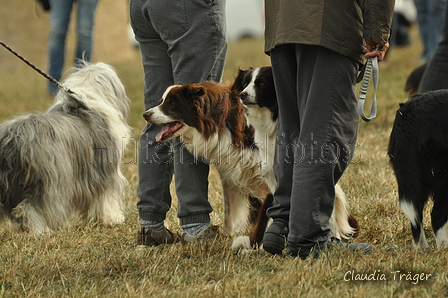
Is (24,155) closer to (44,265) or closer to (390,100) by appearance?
(44,265)

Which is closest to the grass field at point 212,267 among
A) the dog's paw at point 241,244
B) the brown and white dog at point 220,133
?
the dog's paw at point 241,244

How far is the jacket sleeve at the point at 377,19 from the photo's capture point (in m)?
2.80

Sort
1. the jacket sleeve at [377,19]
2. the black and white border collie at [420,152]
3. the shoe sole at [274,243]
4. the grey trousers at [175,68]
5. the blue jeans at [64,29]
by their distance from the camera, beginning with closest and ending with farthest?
1. the jacket sleeve at [377,19]
2. the black and white border collie at [420,152]
3. the shoe sole at [274,243]
4. the grey trousers at [175,68]
5. the blue jeans at [64,29]

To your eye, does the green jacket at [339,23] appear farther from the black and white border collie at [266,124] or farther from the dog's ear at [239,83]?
the dog's ear at [239,83]

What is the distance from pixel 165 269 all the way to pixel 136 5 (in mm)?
1634

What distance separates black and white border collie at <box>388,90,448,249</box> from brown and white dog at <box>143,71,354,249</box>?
594 millimetres

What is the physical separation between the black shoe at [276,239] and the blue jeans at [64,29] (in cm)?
431

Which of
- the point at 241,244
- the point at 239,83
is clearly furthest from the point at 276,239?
the point at 239,83

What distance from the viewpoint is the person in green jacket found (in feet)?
9.46

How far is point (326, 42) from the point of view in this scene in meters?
2.88

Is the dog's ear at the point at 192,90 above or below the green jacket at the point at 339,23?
below

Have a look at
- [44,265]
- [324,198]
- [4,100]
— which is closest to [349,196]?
[324,198]

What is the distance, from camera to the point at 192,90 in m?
3.52

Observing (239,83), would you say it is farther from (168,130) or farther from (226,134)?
(168,130)
